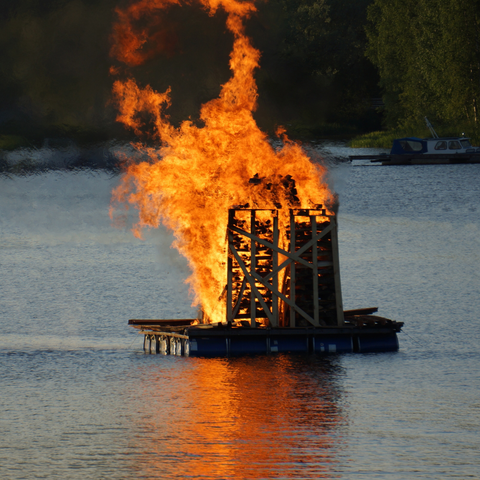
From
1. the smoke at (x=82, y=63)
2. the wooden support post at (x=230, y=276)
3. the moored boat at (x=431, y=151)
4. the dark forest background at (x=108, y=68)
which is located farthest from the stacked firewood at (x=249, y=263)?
the moored boat at (x=431, y=151)

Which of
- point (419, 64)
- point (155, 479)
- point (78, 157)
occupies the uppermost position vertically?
point (419, 64)

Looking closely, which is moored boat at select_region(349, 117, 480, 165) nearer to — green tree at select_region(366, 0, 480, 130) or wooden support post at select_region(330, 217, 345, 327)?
green tree at select_region(366, 0, 480, 130)

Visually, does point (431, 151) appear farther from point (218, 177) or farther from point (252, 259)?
point (252, 259)

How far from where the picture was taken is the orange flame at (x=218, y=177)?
3856 centimetres

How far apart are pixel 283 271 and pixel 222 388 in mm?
7814

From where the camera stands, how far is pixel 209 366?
112 ft

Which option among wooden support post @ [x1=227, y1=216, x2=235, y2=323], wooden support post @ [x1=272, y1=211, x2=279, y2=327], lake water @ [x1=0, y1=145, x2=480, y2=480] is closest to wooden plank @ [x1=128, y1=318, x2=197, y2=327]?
lake water @ [x1=0, y1=145, x2=480, y2=480]

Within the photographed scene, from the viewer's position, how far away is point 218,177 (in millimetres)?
39625

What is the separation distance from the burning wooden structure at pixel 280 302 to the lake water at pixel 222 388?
686 mm

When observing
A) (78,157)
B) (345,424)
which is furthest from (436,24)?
(345,424)

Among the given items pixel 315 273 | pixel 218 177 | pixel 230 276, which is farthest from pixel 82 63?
pixel 315 273

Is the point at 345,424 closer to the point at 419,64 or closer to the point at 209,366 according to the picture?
the point at 209,366

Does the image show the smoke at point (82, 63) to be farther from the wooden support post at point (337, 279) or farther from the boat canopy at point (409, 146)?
the boat canopy at point (409, 146)

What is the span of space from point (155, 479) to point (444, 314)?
24.9 meters
